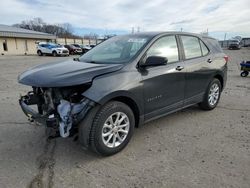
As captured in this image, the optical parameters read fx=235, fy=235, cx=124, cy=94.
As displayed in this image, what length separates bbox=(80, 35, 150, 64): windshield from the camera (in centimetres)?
381

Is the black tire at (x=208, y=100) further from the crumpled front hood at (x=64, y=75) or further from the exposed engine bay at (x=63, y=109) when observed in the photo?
the exposed engine bay at (x=63, y=109)

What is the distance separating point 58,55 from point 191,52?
91.5 ft

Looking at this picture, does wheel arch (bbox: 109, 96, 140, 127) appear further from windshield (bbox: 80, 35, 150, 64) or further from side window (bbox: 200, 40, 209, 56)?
side window (bbox: 200, 40, 209, 56)

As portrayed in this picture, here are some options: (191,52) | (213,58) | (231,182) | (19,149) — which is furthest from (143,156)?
(213,58)

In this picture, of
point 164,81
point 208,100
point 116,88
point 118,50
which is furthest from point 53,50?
point 116,88

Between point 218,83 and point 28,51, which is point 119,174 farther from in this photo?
point 28,51

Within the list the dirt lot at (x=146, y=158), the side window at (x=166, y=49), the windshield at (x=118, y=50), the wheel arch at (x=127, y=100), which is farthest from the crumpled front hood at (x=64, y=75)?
the dirt lot at (x=146, y=158)

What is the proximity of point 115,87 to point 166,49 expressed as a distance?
1.49 meters

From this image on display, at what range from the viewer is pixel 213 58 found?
5.29m

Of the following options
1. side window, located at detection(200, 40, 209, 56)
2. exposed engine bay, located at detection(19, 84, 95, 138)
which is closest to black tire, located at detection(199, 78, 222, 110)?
side window, located at detection(200, 40, 209, 56)

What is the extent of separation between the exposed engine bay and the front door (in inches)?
41.3

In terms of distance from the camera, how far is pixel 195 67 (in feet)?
15.4

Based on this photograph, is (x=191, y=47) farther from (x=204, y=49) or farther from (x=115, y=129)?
(x=115, y=129)

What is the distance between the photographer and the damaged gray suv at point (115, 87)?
122 inches
